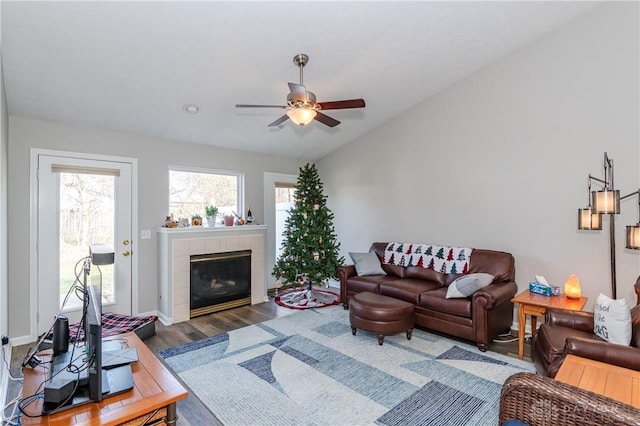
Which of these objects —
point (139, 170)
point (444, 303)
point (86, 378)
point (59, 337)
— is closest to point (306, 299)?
point (444, 303)

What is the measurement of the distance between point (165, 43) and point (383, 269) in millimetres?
3962

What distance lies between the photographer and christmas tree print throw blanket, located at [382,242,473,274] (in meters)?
4.21

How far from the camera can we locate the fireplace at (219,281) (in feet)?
14.8

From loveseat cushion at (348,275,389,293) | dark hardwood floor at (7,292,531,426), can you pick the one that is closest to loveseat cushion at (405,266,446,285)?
loveseat cushion at (348,275,389,293)

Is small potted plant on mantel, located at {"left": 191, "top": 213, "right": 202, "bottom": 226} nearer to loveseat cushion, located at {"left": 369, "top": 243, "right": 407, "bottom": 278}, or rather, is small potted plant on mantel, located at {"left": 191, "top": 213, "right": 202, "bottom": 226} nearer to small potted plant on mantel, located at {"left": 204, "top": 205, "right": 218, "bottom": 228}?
small potted plant on mantel, located at {"left": 204, "top": 205, "right": 218, "bottom": 228}

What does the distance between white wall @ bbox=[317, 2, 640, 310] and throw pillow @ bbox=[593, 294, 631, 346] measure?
116cm

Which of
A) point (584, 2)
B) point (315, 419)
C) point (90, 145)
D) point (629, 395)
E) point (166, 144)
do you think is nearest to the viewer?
point (629, 395)

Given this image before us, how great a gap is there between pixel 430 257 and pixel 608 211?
6.77 ft

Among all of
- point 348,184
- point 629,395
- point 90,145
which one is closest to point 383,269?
point 348,184

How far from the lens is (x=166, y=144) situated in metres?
4.64

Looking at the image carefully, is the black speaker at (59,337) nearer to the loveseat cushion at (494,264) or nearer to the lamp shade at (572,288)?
the loveseat cushion at (494,264)

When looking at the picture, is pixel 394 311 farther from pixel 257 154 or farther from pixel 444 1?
pixel 257 154

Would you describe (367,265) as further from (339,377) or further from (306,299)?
(339,377)

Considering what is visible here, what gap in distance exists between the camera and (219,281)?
15.7 ft
